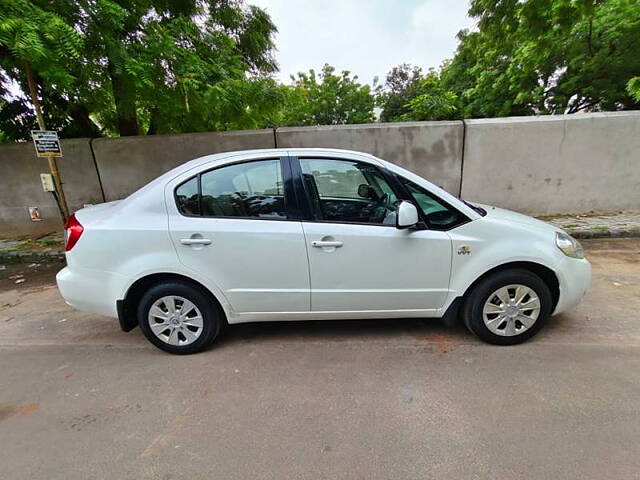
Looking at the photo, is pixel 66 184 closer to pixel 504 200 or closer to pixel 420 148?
pixel 420 148

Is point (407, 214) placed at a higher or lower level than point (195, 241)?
higher

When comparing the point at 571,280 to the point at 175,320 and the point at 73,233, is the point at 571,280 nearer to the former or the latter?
the point at 175,320

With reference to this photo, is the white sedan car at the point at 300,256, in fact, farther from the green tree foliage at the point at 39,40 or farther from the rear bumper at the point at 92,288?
the green tree foliage at the point at 39,40

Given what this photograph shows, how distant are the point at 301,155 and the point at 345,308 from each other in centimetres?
133

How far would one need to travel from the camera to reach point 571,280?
2.65m

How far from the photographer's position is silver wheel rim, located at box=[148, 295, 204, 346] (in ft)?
8.77

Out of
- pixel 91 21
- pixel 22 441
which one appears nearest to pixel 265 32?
pixel 91 21

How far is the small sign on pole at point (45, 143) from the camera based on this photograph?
5152 mm

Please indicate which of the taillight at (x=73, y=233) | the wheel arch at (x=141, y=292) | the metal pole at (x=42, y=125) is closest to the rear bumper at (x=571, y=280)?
the wheel arch at (x=141, y=292)

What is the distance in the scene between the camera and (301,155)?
2.67 metres

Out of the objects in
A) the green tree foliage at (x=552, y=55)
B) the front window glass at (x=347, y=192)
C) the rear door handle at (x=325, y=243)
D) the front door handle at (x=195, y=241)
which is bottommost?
the rear door handle at (x=325, y=243)

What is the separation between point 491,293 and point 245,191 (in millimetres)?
2156

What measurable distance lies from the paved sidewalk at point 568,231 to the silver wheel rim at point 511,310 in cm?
379

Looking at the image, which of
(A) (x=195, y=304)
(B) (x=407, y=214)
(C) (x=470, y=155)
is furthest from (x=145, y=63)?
(C) (x=470, y=155)
